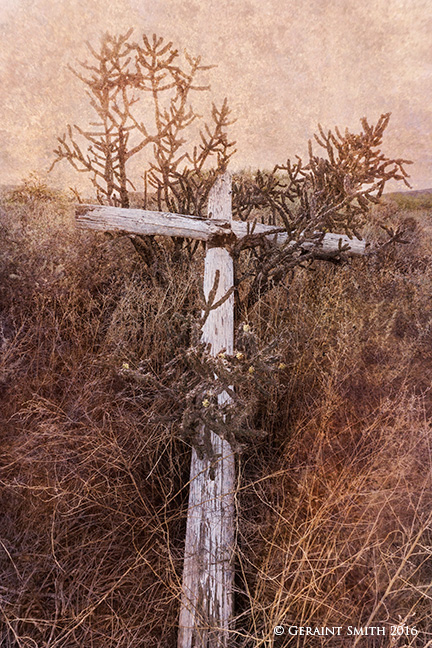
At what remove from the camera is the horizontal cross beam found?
2.84 metres

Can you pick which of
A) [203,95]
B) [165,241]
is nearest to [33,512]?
[165,241]

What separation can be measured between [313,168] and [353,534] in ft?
11.8

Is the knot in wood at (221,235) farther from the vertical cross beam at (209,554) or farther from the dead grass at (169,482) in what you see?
the vertical cross beam at (209,554)

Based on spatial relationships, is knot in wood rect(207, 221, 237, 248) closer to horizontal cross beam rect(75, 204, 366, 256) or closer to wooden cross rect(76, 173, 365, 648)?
horizontal cross beam rect(75, 204, 366, 256)

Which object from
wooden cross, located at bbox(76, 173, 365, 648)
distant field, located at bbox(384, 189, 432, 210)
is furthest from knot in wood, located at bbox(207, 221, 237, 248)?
distant field, located at bbox(384, 189, 432, 210)

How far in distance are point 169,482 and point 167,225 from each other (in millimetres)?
2035

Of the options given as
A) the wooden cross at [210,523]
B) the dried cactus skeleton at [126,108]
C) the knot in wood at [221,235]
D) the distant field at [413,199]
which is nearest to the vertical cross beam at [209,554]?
the wooden cross at [210,523]

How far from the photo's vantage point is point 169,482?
1.99 meters

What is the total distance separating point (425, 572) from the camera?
159 cm

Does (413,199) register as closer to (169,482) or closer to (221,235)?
(221,235)

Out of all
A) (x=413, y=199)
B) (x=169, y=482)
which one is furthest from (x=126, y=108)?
(x=413, y=199)

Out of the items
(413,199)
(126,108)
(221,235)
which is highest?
(413,199)

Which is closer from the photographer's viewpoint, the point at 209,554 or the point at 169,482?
the point at 209,554

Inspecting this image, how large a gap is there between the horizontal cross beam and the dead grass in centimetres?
48
